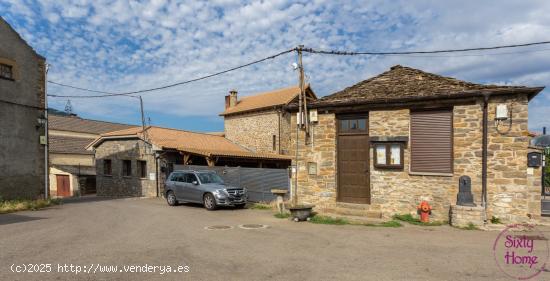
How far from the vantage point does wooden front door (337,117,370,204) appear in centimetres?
1257

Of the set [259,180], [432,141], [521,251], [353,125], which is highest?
[353,125]

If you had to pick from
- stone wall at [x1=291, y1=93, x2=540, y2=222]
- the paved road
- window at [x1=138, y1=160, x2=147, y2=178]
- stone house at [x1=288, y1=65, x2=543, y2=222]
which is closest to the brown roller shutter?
stone house at [x1=288, y1=65, x2=543, y2=222]

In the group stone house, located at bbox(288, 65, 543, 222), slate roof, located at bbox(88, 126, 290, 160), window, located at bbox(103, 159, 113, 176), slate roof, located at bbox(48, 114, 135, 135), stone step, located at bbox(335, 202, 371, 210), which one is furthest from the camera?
slate roof, located at bbox(48, 114, 135, 135)

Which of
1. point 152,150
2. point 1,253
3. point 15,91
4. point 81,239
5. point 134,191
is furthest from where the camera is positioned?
point 134,191

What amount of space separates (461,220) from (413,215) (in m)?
1.63

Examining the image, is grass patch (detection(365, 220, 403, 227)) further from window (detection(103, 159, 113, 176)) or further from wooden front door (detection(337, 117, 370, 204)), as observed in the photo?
window (detection(103, 159, 113, 176))

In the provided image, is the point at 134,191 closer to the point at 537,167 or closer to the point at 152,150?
the point at 152,150

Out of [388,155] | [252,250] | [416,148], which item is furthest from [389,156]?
[252,250]

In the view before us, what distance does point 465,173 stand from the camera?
10820mm

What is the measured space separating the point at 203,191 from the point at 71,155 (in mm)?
27807

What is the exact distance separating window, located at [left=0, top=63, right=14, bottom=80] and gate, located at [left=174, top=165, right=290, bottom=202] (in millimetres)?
10469

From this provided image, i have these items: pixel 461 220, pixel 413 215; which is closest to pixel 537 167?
pixel 461 220

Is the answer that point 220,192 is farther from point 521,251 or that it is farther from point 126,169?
point 126,169

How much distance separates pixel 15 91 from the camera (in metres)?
15.6
